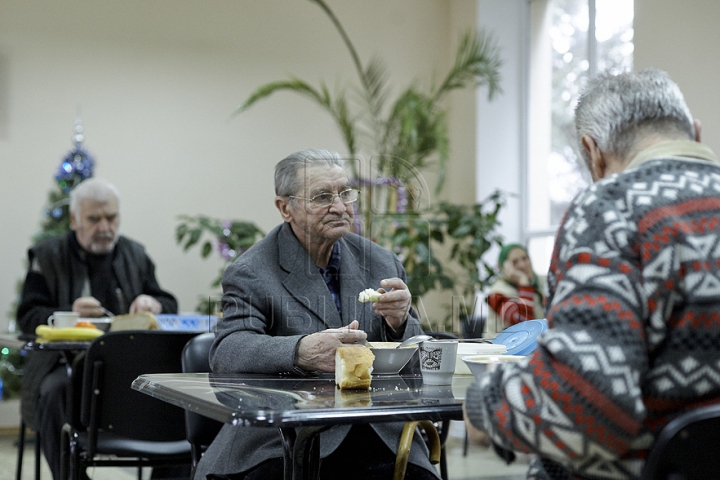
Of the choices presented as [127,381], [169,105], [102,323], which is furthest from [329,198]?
[169,105]

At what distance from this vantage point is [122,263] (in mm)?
4070

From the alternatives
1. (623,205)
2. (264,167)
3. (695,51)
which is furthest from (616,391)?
(264,167)

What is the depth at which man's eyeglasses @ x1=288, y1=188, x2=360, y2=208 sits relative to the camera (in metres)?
2.11

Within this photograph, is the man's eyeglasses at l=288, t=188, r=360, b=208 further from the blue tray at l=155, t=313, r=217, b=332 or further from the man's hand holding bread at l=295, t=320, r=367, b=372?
the blue tray at l=155, t=313, r=217, b=332

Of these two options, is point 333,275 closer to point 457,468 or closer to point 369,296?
point 369,296

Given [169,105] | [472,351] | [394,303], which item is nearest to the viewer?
[472,351]

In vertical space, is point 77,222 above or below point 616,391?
above

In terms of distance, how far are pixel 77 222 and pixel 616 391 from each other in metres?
→ 3.52

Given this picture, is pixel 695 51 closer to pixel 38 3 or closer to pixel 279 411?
pixel 279 411

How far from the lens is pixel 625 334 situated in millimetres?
983

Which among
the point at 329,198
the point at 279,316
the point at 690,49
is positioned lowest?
the point at 279,316

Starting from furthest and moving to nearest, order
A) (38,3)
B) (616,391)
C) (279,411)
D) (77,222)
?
(38,3)
(77,222)
(279,411)
(616,391)

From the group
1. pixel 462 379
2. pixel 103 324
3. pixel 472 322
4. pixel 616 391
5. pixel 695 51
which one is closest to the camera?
pixel 616 391

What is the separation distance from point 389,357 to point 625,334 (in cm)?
79
